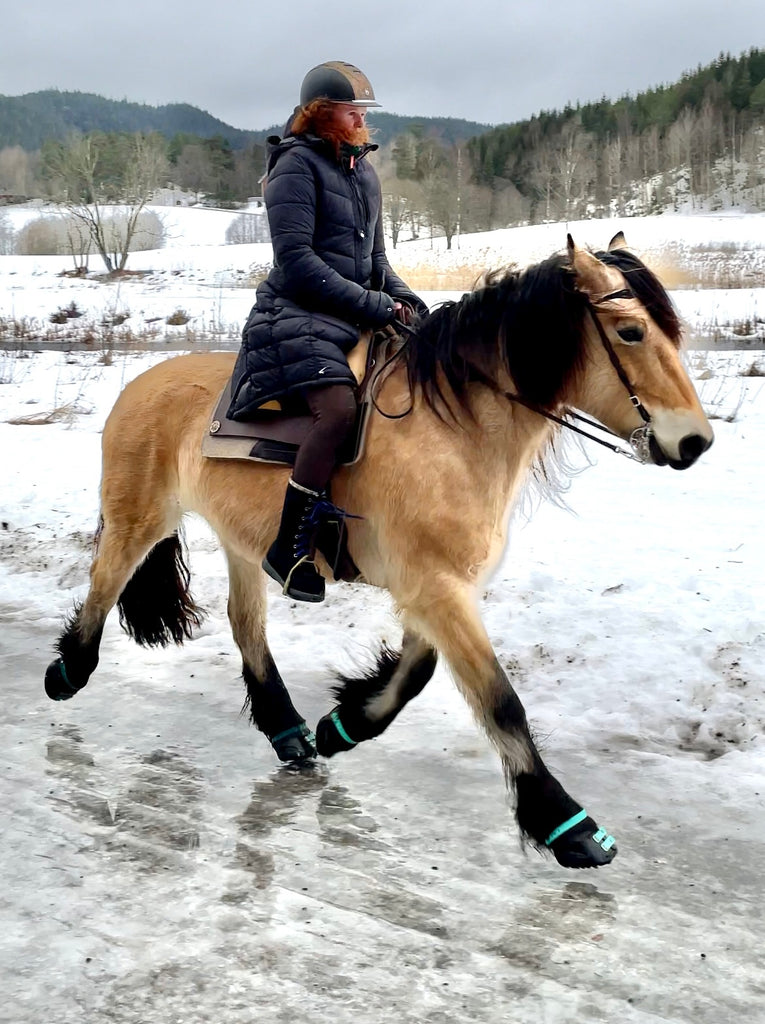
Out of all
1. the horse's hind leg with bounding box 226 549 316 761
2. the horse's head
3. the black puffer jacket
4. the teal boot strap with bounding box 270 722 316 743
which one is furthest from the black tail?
the horse's head

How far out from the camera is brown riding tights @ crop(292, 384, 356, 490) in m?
3.62

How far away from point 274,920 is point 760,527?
4919 millimetres

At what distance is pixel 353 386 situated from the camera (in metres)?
3.74

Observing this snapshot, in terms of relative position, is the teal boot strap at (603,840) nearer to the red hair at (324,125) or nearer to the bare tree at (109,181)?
the red hair at (324,125)

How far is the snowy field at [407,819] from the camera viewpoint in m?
2.64

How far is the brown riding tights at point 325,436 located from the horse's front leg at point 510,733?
2.00 feet

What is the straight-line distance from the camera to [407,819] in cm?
367

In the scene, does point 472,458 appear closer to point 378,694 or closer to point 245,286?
point 378,694

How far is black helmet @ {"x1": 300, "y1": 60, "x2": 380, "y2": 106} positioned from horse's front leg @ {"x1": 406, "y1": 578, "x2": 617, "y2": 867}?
1.83 m

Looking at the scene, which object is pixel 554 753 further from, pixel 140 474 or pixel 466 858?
pixel 140 474

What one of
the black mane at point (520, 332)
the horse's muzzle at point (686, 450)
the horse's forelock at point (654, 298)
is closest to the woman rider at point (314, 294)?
the black mane at point (520, 332)

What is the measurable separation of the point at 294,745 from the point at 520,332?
198 cm

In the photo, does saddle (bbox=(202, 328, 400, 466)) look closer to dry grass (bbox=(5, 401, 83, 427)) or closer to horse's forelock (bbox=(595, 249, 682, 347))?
horse's forelock (bbox=(595, 249, 682, 347))

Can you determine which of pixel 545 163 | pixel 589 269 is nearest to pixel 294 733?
pixel 589 269
